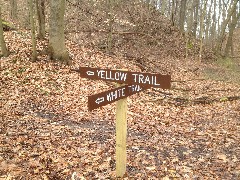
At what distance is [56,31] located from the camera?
12.0 m

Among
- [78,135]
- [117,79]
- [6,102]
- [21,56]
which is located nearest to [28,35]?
[21,56]

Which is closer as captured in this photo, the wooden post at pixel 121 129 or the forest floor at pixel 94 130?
the wooden post at pixel 121 129

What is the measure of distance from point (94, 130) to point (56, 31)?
20.5ft

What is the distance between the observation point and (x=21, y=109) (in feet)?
27.7

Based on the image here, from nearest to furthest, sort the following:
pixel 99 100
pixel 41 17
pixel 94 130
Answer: pixel 99 100 < pixel 94 130 < pixel 41 17

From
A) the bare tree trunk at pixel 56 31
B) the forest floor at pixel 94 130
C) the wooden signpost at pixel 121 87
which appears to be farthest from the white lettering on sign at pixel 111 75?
the bare tree trunk at pixel 56 31

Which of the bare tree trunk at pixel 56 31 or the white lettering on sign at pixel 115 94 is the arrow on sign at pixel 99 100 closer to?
the white lettering on sign at pixel 115 94

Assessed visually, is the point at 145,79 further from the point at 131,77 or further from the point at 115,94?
the point at 115,94

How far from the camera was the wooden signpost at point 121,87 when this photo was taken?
13.5 ft

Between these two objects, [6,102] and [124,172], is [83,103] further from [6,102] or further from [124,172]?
[124,172]

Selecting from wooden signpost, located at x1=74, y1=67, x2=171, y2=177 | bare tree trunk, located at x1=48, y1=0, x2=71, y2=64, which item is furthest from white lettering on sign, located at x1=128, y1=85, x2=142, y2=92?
bare tree trunk, located at x1=48, y1=0, x2=71, y2=64

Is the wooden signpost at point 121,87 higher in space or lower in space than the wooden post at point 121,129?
higher

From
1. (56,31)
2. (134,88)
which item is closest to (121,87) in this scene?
(134,88)

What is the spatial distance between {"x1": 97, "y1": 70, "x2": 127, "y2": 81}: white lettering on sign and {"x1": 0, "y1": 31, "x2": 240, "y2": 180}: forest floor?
6.24 feet
